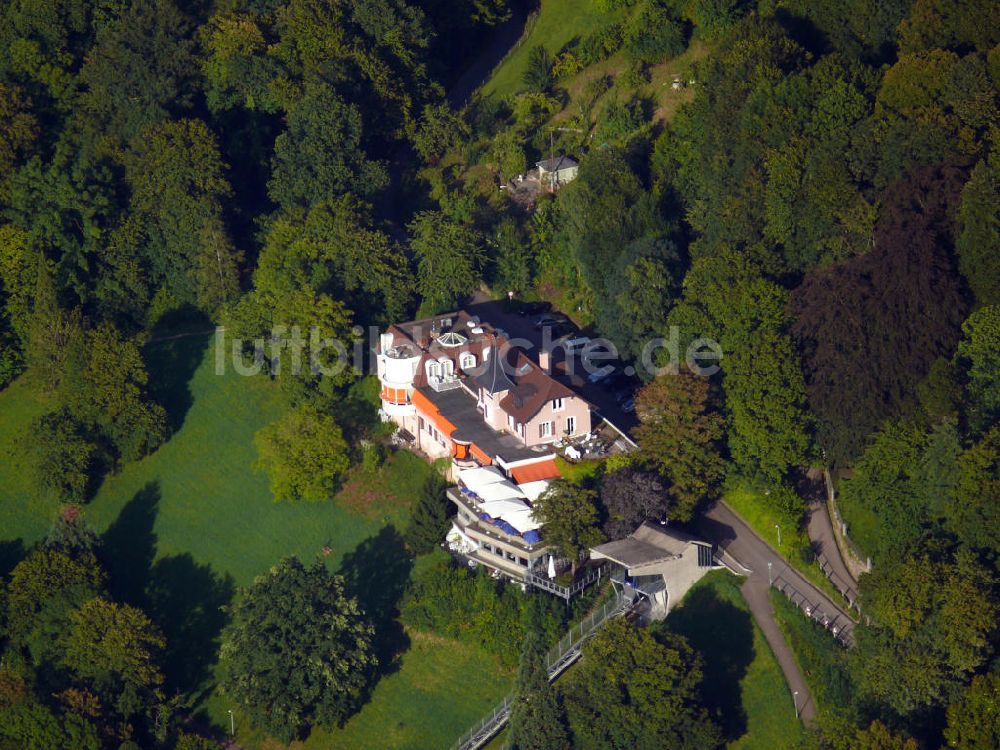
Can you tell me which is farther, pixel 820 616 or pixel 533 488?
pixel 533 488

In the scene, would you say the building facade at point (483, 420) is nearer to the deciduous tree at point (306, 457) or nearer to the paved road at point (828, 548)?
the deciduous tree at point (306, 457)

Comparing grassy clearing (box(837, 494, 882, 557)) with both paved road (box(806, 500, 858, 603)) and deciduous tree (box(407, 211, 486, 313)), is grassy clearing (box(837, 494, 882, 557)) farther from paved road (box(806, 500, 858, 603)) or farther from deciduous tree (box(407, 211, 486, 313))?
deciduous tree (box(407, 211, 486, 313))

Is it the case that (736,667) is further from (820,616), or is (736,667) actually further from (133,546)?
(133,546)

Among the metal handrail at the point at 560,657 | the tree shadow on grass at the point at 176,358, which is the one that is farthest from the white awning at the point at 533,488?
the tree shadow on grass at the point at 176,358

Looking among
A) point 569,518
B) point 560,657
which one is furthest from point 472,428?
point 560,657

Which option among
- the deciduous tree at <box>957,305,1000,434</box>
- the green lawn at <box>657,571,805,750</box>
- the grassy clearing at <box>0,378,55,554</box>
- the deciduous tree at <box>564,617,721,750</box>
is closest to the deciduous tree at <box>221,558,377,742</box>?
the deciduous tree at <box>564,617,721,750</box>

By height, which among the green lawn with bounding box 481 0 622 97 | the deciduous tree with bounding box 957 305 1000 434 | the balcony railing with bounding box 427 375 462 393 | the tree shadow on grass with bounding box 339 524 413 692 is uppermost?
the green lawn with bounding box 481 0 622 97
